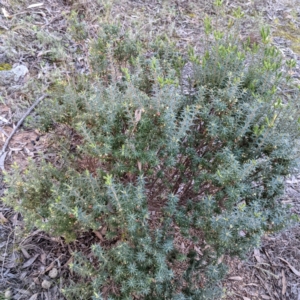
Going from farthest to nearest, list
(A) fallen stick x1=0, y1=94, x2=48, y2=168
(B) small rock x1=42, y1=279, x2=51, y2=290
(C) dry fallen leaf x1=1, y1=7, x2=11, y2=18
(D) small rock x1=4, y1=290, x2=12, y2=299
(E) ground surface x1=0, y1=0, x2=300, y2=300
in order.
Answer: (C) dry fallen leaf x1=1, y1=7, x2=11, y2=18 < (A) fallen stick x1=0, y1=94, x2=48, y2=168 < (E) ground surface x1=0, y1=0, x2=300, y2=300 < (B) small rock x1=42, y1=279, x2=51, y2=290 < (D) small rock x1=4, y1=290, x2=12, y2=299

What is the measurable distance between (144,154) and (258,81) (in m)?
1.13

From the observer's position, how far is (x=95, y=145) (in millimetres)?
2004

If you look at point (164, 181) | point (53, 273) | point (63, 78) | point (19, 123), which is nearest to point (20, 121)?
point (19, 123)

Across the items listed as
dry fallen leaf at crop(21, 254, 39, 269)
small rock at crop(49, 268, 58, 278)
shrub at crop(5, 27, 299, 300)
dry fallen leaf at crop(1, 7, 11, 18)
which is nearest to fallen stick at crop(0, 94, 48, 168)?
shrub at crop(5, 27, 299, 300)

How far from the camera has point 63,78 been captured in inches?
140

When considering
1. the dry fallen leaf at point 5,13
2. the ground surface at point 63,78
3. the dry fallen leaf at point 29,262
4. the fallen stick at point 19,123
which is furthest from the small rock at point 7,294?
the dry fallen leaf at point 5,13

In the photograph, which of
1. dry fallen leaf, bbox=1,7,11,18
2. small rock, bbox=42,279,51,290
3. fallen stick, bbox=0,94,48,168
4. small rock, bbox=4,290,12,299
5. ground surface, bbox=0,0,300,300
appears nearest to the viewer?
small rock, bbox=4,290,12,299

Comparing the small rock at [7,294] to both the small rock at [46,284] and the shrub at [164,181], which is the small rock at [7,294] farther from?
the shrub at [164,181]

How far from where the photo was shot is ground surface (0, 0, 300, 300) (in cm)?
249

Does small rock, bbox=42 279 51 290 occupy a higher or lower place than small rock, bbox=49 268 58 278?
lower

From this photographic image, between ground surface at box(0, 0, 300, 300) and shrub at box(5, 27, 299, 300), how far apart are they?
0.46 meters

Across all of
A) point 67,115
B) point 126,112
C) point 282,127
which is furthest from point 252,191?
point 67,115

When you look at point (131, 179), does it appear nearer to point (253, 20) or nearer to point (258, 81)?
point (258, 81)

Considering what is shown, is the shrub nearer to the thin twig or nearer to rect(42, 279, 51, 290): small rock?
rect(42, 279, 51, 290): small rock
